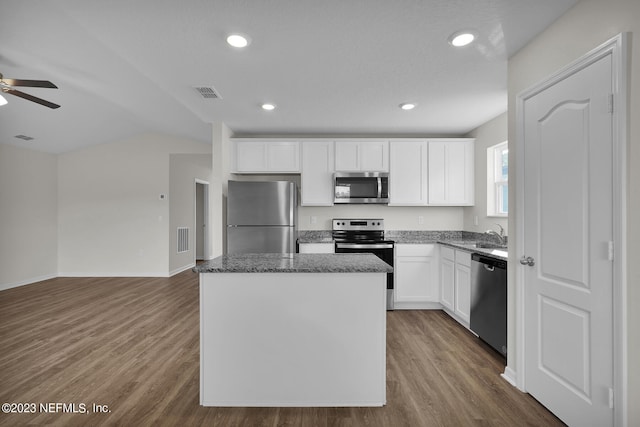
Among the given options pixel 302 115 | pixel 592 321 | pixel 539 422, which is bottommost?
pixel 539 422

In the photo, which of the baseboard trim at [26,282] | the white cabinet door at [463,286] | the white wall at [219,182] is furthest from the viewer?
the baseboard trim at [26,282]

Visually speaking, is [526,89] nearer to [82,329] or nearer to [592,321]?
[592,321]

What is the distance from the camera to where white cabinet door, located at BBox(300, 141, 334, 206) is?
434cm

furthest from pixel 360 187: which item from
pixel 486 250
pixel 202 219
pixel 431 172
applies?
pixel 202 219

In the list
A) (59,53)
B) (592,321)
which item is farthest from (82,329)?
(592,321)

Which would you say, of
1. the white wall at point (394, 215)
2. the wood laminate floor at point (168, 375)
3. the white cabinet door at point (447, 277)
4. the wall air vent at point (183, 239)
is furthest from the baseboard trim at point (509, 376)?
the wall air vent at point (183, 239)

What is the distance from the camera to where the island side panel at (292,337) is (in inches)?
77.2

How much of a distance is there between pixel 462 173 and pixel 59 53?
4.54m

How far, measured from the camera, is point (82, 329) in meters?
3.34

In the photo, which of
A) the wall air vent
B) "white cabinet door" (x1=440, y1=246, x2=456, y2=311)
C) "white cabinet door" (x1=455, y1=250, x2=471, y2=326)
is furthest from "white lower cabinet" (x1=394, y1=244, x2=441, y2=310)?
the wall air vent

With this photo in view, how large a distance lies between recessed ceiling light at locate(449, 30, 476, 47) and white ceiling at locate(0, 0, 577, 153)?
44 millimetres

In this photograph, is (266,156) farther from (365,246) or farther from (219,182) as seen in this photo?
(365,246)

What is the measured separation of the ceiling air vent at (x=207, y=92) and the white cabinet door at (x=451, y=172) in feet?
9.17

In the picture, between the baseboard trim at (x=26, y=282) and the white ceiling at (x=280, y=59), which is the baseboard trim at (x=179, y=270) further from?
the white ceiling at (x=280, y=59)
